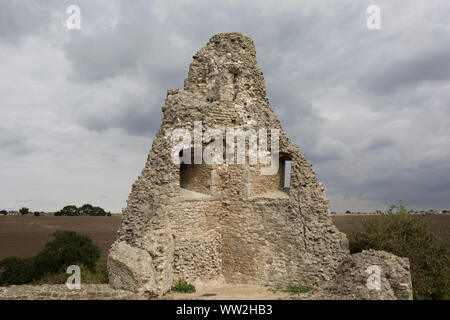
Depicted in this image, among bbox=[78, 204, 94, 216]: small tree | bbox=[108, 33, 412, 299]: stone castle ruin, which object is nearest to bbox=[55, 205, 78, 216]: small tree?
bbox=[78, 204, 94, 216]: small tree

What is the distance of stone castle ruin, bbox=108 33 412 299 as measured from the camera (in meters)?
9.69

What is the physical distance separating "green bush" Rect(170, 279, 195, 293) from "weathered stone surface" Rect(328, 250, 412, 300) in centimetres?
411

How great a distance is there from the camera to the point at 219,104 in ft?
40.3

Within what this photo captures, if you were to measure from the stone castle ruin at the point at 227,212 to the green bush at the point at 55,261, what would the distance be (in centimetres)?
688

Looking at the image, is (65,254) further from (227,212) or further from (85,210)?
(85,210)

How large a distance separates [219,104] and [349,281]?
707 centimetres

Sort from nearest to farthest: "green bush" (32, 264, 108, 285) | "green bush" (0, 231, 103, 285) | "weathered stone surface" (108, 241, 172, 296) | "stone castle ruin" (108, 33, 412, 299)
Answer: "weathered stone surface" (108, 241, 172, 296) < "stone castle ruin" (108, 33, 412, 299) < "green bush" (32, 264, 108, 285) < "green bush" (0, 231, 103, 285)

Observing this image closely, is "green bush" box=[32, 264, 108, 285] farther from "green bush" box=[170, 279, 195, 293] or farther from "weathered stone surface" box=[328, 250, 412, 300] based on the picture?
"weathered stone surface" box=[328, 250, 412, 300]

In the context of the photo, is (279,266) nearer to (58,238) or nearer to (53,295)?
(53,295)

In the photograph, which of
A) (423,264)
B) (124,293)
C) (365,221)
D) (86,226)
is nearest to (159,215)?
(124,293)

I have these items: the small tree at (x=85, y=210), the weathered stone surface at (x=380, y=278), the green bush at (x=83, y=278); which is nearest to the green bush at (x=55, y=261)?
the green bush at (x=83, y=278)

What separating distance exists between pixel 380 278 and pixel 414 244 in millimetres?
3012

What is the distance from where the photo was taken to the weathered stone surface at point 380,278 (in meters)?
8.43

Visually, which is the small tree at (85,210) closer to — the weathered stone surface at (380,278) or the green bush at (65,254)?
the green bush at (65,254)
